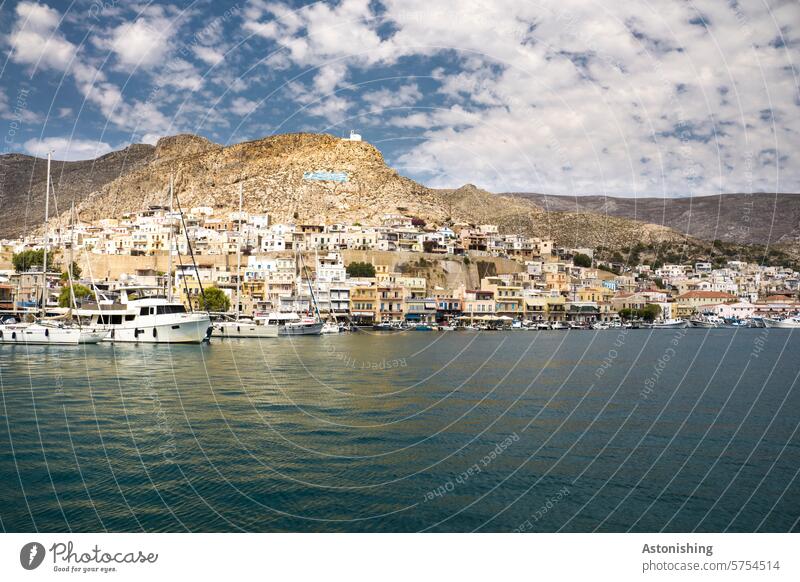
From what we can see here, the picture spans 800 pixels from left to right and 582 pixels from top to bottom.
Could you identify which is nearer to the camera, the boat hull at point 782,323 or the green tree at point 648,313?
the boat hull at point 782,323

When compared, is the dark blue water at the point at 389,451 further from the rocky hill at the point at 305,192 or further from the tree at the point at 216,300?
the rocky hill at the point at 305,192

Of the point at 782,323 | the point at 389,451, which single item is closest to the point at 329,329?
the point at 389,451

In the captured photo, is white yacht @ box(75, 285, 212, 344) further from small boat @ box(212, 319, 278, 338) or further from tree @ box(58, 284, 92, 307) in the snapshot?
tree @ box(58, 284, 92, 307)

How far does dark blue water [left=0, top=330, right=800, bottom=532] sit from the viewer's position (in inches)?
307

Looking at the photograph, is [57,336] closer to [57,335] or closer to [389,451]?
[57,335]

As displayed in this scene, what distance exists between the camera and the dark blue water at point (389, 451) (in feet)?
25.5

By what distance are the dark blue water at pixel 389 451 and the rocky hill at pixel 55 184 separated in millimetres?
130969

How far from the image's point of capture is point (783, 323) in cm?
6950

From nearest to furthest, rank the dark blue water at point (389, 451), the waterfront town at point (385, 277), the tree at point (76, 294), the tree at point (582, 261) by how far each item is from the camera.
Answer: the dark blue water at point (389, 451) → the tree at point (76, 294) → the waterfront town at point (385, 277) → the tree at point (582, 261)

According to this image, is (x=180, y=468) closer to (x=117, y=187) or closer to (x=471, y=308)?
(x=471, y=308)

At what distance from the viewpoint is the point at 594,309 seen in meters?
73.4
